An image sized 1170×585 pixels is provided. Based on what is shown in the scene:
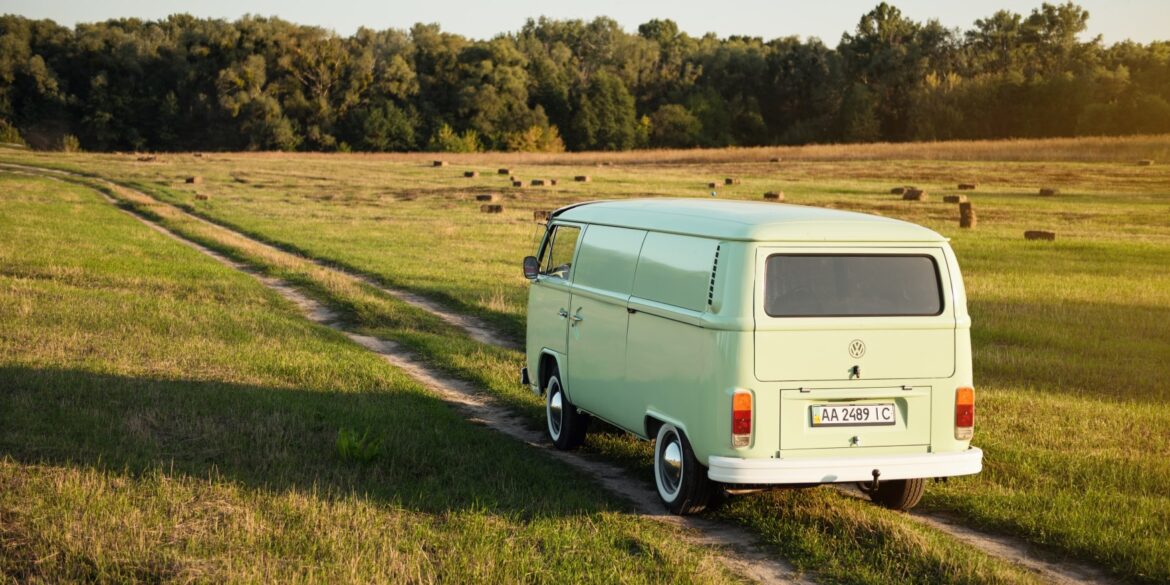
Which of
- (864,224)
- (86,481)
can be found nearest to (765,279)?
(864,224)

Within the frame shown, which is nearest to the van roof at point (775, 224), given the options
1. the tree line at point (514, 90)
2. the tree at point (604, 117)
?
the tree line at point (514, 90)

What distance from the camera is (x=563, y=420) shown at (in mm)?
10883

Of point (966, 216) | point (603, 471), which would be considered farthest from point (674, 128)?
point (603, 471)

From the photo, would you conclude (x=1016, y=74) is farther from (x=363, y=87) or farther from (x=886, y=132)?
(x=363, y=87)

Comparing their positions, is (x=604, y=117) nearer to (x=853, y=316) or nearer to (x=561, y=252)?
(x=561, y=252)

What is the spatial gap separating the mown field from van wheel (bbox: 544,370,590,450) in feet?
0.82

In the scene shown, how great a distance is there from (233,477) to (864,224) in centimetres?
503

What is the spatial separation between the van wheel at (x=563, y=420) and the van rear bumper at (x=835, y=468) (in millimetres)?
2734

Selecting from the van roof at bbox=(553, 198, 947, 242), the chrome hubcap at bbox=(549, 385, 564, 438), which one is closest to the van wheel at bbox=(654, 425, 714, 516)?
the van roof at bbox=(553, 198, 947, 242)

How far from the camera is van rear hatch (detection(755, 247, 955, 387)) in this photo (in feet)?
26.9

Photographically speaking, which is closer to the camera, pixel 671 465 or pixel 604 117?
pixel 671 465

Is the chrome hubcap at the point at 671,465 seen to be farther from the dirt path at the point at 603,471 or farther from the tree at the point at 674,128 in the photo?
the tree at the point at 674,128

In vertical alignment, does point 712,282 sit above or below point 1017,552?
above

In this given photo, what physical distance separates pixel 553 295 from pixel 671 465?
2.85m
